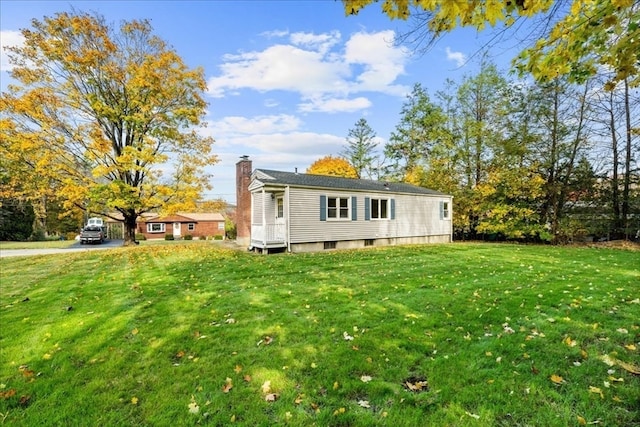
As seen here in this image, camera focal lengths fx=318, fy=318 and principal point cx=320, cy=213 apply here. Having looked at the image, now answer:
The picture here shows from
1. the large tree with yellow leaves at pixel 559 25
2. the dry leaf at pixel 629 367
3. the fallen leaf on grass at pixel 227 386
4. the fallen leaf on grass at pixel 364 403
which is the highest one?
the large tree with yellow leaves at pixel 559 25

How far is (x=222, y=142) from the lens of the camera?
19438 mm

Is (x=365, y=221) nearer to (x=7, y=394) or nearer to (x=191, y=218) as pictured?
(x=7, y=394)

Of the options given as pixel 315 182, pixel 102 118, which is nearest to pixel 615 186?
pixel 315 182

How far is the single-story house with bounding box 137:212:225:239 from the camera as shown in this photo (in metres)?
38.6

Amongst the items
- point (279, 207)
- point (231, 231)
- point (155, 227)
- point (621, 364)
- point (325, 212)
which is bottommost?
point (621, 364)

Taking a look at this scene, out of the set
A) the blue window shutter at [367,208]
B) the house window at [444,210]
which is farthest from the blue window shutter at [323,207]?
the house window at [444,210]

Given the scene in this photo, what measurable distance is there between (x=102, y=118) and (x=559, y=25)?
2030 centimetres

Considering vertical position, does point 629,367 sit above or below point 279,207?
below

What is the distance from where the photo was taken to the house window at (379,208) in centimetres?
1670

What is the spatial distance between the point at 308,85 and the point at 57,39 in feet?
41.9

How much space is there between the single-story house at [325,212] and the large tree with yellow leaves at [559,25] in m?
11.0

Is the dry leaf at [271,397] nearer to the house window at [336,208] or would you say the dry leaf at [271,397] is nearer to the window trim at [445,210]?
the house window at [336,208]

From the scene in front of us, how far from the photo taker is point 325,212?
14766mm

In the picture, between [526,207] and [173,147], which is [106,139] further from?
[526,207]
